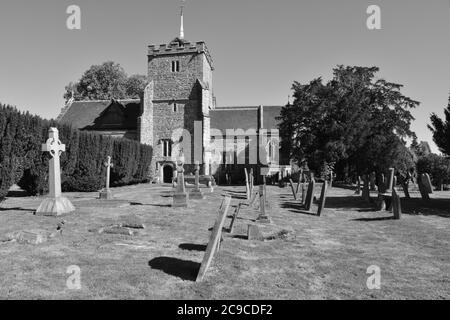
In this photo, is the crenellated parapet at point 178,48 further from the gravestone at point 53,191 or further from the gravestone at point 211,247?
the gravestone at point 211,247

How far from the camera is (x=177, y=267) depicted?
526 cm

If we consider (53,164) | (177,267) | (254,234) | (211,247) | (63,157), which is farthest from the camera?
(63,157)

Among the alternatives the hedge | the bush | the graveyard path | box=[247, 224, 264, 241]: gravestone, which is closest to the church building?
the hedge

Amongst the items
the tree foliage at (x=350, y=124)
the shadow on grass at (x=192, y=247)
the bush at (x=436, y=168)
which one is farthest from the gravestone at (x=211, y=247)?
the bush at (x=436, y=168)

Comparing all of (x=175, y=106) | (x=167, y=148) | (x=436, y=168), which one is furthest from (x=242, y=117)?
(x=436, y=168)

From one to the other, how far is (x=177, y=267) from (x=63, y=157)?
56.9 feet

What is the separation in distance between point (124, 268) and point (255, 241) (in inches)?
130

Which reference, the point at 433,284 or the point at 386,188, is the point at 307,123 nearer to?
the point at 386,188

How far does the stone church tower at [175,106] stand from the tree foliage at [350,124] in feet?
33.1

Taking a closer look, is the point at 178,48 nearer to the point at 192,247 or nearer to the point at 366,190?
the point at 366,190

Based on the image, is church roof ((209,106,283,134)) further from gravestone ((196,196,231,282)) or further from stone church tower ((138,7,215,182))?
gravestone ((196,196,231,282))

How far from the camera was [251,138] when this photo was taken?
3991cm

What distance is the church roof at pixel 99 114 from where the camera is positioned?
36594 millimetres

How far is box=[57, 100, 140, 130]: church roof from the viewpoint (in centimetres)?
3659
